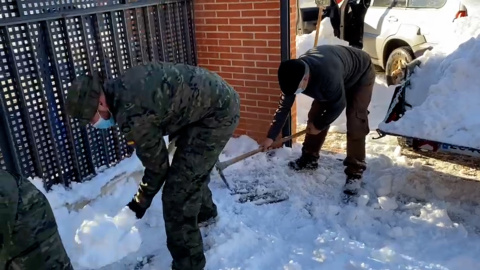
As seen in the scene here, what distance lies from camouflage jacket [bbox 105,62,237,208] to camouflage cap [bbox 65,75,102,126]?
0.13 m

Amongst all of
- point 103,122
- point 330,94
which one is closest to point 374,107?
point 330,94

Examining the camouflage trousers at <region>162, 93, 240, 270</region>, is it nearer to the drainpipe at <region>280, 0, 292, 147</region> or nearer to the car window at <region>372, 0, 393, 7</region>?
the drainpipe at <region>280, 0, 292, 147</region>

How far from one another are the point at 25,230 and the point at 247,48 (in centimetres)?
361

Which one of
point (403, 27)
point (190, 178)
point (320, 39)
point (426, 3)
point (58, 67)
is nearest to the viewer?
point (190, 178)

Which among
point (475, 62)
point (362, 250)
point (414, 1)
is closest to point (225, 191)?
point (362, 250)

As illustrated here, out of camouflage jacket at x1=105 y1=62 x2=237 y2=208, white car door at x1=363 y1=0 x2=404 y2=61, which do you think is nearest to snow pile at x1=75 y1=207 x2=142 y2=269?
camouflage jacket at x1=105 y1=62 x2=237 y2=208

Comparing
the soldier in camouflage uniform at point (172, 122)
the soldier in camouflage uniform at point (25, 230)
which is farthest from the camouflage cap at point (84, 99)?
the soldier in camouflage uniform at point (25, 230)

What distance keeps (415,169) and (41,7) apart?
12.0 feet

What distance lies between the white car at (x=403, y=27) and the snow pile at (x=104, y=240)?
226 inches

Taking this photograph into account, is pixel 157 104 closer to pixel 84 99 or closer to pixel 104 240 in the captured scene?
pixel 84 99

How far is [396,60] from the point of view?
25.3ft

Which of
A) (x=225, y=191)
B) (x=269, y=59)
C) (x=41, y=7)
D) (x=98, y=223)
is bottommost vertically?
(x=225, y=191)

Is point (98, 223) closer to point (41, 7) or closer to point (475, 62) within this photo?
point (41, 7)

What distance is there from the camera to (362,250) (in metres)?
3.29
